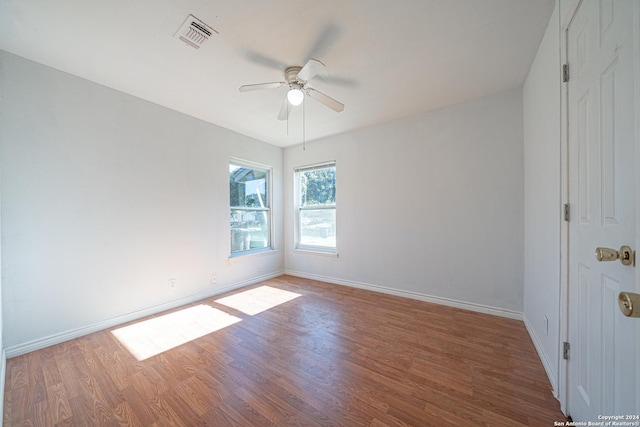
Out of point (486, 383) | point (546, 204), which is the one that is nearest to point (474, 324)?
point (486, 383)

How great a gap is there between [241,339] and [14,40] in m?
3.10

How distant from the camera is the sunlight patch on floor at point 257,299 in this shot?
2934 mm

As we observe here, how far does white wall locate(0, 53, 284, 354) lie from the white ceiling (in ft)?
1.09

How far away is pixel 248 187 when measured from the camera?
13.4 ft

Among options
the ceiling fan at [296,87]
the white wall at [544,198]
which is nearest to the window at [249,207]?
the ceiling fan at [296,87]

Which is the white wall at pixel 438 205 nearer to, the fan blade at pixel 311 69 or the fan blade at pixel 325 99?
the fan blade at pixel 325 99

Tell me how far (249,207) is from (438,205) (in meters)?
3.04

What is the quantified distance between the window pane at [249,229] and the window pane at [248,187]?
0.16 m

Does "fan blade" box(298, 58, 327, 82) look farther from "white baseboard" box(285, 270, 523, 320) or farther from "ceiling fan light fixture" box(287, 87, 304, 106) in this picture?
"white baseboard" box(285, 270, 523, 320)

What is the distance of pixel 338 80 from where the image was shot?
2.36 meters

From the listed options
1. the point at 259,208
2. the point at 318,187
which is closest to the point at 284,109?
the point at 318,187

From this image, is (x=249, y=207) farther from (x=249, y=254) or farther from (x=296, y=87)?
(x=296, y=87)

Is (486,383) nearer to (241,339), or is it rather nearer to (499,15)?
(241,339)

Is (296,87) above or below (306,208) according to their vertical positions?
above
